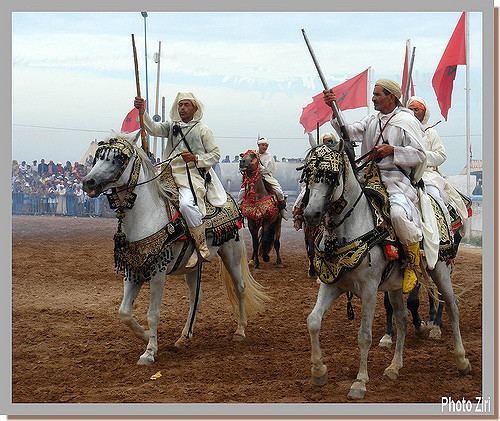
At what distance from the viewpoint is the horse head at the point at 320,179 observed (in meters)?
6.38

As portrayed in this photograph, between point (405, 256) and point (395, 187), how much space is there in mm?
638

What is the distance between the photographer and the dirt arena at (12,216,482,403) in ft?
22.9

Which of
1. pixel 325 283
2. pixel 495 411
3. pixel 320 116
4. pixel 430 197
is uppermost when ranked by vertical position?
pixel 320 116

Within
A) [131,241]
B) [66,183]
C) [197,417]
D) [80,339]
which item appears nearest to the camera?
[197,417]

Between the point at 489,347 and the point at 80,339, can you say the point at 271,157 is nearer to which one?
the point at 80,339

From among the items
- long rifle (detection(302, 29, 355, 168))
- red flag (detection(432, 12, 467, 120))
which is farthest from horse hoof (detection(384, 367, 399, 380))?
red flag (detection(432, 12, 467, 120))

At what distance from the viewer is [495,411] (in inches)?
261

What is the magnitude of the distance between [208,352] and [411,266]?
8.34 ft

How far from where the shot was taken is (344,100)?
15.7 m

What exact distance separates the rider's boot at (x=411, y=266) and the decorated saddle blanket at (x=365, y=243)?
0.36 feet

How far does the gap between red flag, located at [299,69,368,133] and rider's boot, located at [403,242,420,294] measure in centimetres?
820

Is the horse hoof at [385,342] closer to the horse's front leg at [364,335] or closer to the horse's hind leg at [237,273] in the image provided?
the horse's hind leg at [237,273]

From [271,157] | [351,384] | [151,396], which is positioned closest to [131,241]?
[151,396]

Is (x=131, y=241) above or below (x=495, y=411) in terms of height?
above
